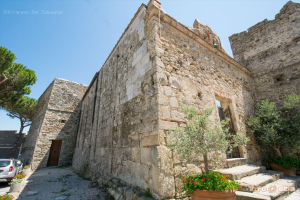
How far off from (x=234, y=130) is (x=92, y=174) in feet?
19.8

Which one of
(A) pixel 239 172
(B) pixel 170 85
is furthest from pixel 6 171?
(A) pixel 239 172

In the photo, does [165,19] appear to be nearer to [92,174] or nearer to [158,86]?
[158,86]

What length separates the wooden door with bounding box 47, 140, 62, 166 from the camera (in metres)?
12.0

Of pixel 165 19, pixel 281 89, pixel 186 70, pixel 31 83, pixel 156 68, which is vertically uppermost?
pixel 31 83

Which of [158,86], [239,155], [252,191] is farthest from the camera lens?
[239,155]

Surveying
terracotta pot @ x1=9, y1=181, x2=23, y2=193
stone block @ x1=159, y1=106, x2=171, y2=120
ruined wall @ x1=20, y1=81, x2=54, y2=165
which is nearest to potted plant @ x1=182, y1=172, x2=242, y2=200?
stone block @ x1=159, y1=106, x2=171, y2=120

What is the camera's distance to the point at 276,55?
7129mm

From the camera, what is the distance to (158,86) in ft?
9.89

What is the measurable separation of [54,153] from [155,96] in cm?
1351

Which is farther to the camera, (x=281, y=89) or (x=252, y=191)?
(x=281, y=89)

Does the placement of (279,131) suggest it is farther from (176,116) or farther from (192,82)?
(176,116)

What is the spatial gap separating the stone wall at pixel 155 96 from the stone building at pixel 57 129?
869 centimetres

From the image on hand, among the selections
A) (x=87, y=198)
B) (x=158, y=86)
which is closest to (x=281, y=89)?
(x=158, y=86)

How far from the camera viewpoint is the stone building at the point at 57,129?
11551 millimetres
